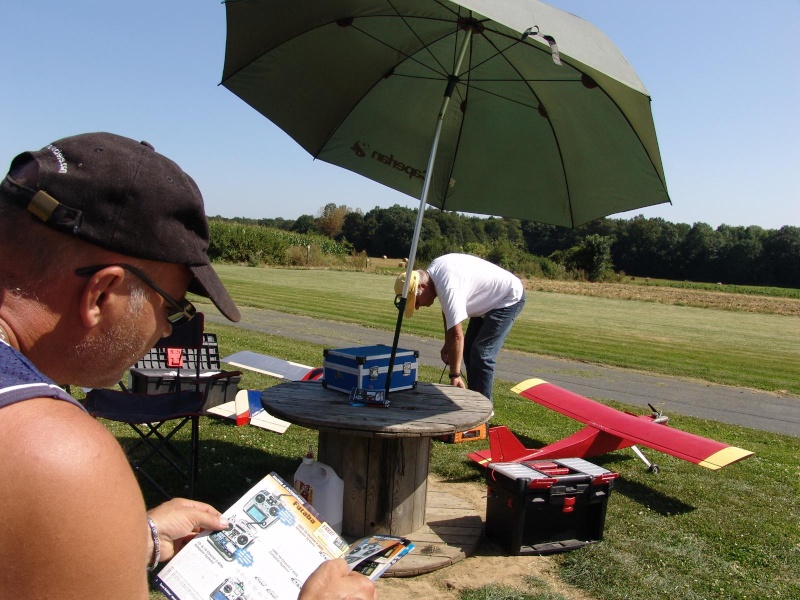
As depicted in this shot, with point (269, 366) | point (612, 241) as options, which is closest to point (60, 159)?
point (269, 366)

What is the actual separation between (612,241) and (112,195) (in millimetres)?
71545

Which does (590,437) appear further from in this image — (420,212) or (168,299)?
(168,299)

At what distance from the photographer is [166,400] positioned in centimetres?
487

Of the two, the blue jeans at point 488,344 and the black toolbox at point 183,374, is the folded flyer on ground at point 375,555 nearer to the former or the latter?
the black toolbox at point 183,374

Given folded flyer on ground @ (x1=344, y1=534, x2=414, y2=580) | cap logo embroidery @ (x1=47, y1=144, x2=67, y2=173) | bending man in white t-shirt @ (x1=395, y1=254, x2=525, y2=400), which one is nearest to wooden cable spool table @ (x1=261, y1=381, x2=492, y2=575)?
bending man in white t-shirt @ (x1=395, y1=254, x2=525, y2=400)

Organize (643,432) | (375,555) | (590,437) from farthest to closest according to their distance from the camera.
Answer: (590,437), (643,432), (375,555)

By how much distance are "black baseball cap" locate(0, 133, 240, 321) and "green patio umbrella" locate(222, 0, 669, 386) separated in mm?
3043

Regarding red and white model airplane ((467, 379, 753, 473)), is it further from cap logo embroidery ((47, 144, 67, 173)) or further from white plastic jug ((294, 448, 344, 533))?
cap logo embroidery ((47, 144, 67, 173))

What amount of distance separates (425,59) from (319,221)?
7992 cm

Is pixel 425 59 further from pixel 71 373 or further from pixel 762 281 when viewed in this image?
pixel 762 281

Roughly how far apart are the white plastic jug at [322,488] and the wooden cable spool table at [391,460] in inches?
3.7

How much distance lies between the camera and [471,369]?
6.57 m

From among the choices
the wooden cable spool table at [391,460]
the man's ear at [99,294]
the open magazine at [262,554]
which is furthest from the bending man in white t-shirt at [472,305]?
the man's ear at [99,294]

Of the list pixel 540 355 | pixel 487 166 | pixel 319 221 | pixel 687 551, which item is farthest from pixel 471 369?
pixel 319 221
